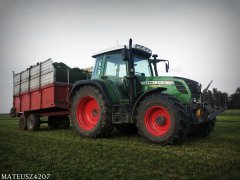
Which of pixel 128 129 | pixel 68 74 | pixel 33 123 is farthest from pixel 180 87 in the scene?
pixel 33 123

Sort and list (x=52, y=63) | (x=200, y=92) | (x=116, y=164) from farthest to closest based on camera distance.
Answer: (x=52, y=63) → (x=200, y=92) → (x=116, y=164)

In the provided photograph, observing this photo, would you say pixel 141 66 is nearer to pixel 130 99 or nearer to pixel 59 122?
pixel 130 99

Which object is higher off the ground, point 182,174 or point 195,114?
point 195,114

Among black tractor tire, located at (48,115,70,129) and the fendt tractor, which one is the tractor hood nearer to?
the fendt tractor

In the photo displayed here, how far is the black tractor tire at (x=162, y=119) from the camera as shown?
6.38 meters

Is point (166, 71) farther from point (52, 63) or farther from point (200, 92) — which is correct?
point (52, 63)

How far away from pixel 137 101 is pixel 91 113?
7.12 ft

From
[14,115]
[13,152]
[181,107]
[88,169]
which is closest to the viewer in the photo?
[88,169]

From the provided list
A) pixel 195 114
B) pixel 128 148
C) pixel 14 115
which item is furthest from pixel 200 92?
pixel 14 115

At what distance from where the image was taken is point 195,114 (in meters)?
6.87

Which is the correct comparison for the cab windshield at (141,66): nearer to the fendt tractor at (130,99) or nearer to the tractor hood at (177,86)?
the fendt tractor at (130,99)

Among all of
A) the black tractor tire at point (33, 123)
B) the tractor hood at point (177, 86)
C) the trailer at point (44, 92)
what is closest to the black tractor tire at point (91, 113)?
the tractor hood at point (177, 86)

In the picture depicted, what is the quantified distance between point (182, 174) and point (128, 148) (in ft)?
7.60

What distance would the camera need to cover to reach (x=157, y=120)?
6828mm
